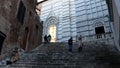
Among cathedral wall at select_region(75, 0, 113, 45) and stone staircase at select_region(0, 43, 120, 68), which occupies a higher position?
cathedral wall at select_region(75, 0, 113, 45)

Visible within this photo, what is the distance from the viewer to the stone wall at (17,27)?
1298 cm

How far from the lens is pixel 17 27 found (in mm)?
14898

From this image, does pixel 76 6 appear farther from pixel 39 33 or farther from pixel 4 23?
pixel 4 23

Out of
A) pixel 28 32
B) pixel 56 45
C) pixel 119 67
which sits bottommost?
pixel 119 67

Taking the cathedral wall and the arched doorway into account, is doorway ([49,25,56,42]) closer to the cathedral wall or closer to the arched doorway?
the arched doorway

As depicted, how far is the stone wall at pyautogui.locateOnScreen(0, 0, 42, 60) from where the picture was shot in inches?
511

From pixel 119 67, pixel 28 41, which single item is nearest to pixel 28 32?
pixel 28 41

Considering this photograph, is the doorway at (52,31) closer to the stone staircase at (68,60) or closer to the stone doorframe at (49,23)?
the stone doorframe at (49,23)

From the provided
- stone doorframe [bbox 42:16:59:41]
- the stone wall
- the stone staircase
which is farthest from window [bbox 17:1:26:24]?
stone doorframe [bbox 42:16:59:41]

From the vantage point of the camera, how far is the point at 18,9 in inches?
Answer: 603

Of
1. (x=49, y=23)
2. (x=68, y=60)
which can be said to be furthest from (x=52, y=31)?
(x=68, y=60)

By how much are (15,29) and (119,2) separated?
372 inches

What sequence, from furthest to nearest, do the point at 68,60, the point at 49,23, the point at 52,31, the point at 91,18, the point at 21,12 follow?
the point at 49,23
the point at 52,31
the point at 91,18
the point at 21,12
the point at 68,60

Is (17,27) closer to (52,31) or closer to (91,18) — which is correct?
(52,31)
